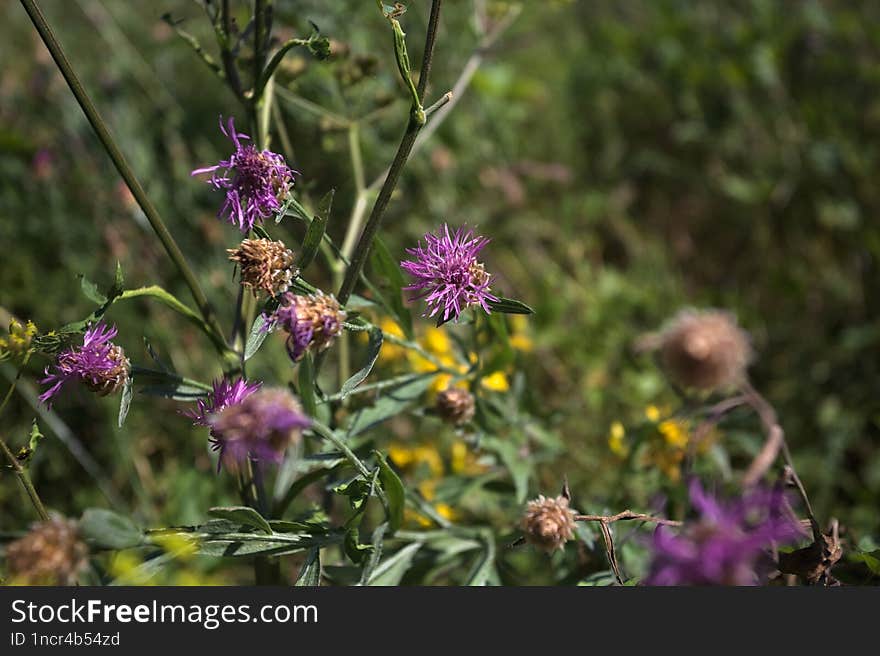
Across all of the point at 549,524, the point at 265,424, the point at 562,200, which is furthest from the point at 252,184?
the point at 562,200

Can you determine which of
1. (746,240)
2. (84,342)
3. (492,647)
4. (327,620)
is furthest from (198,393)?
(746,240)

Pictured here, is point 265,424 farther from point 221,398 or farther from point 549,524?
point 549,524

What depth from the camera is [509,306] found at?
4.23 ft

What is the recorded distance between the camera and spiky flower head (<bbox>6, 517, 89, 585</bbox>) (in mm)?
937

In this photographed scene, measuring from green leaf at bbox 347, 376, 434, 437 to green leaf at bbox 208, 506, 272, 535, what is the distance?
0.29 m

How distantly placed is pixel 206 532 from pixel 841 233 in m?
2.68

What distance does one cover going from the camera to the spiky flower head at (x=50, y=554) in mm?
937

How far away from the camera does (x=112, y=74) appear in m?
2.86

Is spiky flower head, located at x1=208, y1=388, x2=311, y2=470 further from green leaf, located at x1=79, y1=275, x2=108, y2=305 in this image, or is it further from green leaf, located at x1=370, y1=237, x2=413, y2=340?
green leaf, located at x1=370, y1=237, x2=413, y2=340

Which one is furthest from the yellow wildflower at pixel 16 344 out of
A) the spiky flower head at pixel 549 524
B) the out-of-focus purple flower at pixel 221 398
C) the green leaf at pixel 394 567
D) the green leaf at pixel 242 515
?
Result: the spiky flower head at pixel 549 524

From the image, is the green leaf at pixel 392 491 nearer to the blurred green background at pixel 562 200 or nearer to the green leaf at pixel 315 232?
the green leaf at pixel 315 232

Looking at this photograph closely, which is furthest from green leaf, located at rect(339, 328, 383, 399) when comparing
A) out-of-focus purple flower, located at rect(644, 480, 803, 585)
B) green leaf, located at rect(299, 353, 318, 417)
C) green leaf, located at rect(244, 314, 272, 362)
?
out-of-focus purple flower, located at rect(644, 480, 803, 585)

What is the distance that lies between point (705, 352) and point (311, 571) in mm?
800

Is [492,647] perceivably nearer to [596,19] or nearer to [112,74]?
[112,74]
